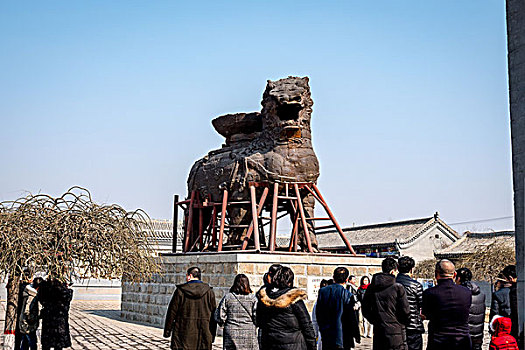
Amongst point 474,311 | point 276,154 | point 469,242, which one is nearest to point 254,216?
point 276,154

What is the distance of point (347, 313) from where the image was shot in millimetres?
7613

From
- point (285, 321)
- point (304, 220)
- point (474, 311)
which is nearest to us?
point (285, 321)

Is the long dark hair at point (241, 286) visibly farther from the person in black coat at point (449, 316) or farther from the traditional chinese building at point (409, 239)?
the traditional chinese building at point (409, 239)

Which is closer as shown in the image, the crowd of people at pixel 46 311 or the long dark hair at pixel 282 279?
the long dark hair at pixel 282 279

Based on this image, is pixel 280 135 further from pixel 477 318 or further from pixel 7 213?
pixel 477 318

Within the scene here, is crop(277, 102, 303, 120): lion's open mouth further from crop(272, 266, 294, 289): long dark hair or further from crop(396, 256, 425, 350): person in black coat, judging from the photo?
crop(272, 266, 294, 289): long dark hair

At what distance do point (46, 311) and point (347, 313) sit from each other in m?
4.35

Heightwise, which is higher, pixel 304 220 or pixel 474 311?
pixel 304 220

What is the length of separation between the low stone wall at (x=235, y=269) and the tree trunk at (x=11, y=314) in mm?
4931

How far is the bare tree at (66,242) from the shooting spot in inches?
340

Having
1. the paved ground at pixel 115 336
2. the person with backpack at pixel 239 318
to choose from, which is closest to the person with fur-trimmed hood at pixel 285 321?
the person with backpack at pixel 239 318

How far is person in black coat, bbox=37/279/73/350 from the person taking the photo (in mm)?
8992

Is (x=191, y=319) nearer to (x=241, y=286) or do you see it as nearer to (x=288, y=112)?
(x=241, y=286)

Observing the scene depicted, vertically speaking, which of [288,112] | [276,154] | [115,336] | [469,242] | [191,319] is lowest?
[115,336]
